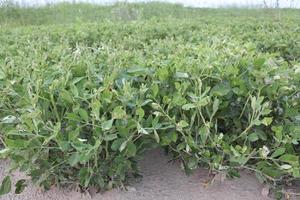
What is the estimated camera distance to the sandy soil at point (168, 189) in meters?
2.24

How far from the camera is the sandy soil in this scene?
224 cm

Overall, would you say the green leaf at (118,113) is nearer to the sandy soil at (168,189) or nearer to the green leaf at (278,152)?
the sandy soil at (168,189)

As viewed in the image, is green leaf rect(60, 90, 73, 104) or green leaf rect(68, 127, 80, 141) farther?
green leaf rect(60, 90, 73, 104)

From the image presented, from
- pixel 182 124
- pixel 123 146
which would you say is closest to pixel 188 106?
pixel 182 124

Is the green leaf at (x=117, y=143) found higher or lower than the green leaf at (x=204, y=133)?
lower

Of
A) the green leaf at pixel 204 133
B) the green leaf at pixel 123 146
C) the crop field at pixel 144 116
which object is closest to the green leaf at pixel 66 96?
the crop field at pixel 144 116

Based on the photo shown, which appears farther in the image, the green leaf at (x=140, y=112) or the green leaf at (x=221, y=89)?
the green leaf at (x=221, y=89)

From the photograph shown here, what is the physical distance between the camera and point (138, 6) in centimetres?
871

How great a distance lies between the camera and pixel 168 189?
2.26 metres

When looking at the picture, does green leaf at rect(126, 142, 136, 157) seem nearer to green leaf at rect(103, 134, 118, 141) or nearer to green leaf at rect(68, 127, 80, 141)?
green leaf at rect(103, 134, 118, 141)

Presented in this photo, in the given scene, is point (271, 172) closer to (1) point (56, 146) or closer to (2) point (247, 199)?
(2) point (247, 199)

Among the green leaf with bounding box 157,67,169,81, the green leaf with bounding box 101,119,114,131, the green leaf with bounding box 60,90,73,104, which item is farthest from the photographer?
the green leaf with bounding box 157,67,169,81

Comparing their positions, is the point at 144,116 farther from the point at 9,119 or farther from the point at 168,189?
the point at 9,119

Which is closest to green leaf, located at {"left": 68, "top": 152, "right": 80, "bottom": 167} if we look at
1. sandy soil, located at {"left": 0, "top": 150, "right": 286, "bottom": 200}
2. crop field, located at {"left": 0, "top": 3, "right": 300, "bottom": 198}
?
crop field, located at {"left": 0, "top": 3, "right": 300, "bottom": 198}
